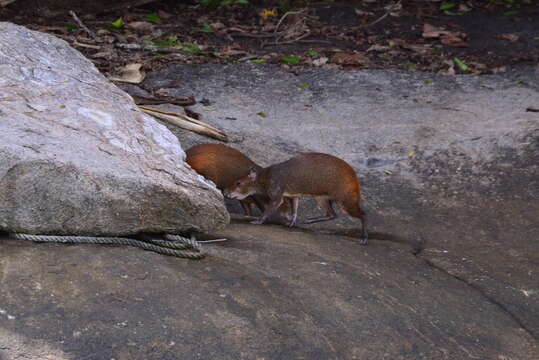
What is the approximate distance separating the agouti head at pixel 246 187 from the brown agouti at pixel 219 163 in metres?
0.03

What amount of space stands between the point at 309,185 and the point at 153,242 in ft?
5.64

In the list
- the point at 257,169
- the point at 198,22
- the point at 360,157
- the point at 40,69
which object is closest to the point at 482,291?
the point at 257,169

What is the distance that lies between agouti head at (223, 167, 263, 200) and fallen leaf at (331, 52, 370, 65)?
3201mm

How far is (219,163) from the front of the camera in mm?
5504

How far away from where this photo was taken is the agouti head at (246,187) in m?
5.56

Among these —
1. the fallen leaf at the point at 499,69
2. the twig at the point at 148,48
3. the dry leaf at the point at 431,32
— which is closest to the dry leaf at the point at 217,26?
the twig at the point at 148,48

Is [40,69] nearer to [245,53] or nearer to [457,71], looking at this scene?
[245,53]

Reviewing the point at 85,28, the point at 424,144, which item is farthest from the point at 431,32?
the point at 85,28

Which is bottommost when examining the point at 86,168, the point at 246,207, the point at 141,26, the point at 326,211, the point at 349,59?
the point at 246,207

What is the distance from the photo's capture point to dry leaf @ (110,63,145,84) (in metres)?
7.31

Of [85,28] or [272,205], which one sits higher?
[85,28]

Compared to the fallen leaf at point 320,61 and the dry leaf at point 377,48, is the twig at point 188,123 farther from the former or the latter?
the dry leaf at point 377,48

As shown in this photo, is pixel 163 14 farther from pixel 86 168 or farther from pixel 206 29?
pixel 86 168

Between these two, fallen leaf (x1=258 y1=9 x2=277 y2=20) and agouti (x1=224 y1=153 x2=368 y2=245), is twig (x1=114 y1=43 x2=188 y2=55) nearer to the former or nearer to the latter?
fallen leaf (x1=258 y1=9 x2=277 y2=20)
